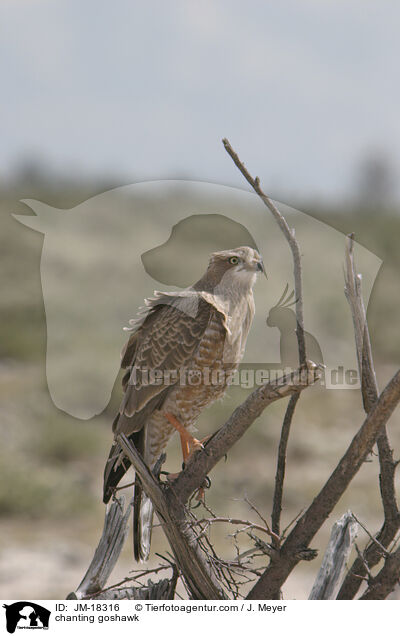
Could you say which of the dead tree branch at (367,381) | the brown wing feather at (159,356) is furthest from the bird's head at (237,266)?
the dead tree branch at (367,381)

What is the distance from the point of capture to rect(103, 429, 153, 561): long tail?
302 cm

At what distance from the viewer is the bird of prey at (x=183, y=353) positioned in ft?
9.64

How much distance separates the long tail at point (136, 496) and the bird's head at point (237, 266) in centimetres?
84

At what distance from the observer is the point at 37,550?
27.3 feet

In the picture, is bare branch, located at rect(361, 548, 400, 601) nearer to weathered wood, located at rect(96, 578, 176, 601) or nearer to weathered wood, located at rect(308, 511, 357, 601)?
weathered wood, located at rect(308, 511, 357, 601)

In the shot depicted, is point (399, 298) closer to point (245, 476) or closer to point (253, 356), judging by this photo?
point (245, 476)

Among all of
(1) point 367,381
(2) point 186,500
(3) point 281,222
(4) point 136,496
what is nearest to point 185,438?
(4) point 136,496

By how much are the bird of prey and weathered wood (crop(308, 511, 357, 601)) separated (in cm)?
69

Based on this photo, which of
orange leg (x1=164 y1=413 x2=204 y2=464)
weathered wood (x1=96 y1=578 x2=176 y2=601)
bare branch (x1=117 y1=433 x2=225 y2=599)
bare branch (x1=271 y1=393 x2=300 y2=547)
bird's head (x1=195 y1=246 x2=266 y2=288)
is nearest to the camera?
bare branch (x1=271 y1=393 x2=300 y2=547)

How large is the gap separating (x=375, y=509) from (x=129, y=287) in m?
5.08

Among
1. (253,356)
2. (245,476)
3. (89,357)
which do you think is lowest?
(253,356)

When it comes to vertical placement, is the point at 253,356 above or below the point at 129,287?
below
